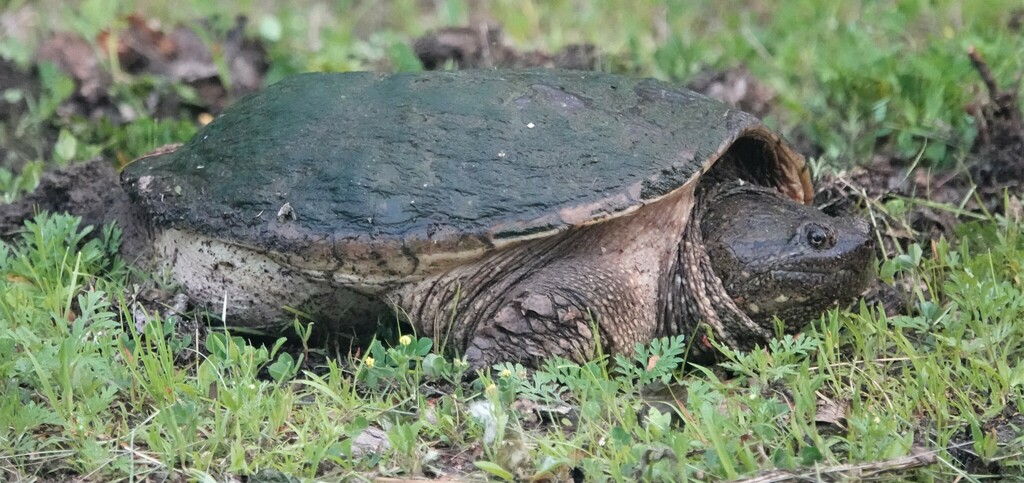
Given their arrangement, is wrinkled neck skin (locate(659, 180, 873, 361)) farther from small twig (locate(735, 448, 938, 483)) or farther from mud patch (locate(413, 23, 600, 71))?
mud patch (locate(413, 23, 600, 71))

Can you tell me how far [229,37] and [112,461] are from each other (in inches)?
114

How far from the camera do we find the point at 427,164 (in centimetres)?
251

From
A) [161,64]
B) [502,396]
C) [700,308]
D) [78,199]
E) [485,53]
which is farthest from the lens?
[161,64]

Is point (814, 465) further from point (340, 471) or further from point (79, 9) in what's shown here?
point (79, 9)

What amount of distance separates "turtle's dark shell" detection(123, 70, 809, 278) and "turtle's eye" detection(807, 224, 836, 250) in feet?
0.98

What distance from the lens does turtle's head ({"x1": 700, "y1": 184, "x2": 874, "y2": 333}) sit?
2529 mm

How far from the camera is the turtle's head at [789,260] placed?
2.53 metres

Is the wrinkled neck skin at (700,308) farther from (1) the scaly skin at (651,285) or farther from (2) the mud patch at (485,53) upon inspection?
(2) the mud patch at (485,53)

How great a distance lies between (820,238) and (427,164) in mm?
957

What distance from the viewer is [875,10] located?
16.0 ft

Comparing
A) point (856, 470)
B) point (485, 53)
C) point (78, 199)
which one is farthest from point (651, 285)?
point (485, 53)

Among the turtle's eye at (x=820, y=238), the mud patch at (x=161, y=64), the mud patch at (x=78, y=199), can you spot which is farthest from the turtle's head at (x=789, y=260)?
the mud patch at (x=161, y=64)

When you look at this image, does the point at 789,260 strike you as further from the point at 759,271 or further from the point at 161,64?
the point at 161,64

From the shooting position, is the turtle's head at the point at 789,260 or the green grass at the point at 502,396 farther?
the turtle's head at the point at 789,260
